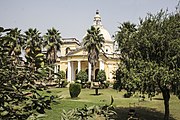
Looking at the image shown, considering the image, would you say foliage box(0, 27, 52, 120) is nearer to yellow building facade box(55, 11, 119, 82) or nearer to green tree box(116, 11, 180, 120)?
green tree box(116, 11, 180, 120)

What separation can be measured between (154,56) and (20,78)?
651 inches

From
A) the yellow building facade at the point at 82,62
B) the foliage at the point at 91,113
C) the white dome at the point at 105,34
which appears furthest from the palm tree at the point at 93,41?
the foliage at the point at 91,113

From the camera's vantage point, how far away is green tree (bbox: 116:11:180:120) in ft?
55.1

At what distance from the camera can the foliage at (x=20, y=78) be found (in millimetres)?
1927

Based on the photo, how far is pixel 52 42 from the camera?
4616 centimetres

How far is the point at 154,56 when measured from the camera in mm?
17922

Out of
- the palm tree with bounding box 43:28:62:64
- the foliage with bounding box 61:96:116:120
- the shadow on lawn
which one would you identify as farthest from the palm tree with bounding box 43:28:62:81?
the foliage with bounding box 61:96:116:120

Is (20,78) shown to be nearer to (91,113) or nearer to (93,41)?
(91,113)

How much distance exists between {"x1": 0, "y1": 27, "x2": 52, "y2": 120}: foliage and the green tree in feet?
49.5

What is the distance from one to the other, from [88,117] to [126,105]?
24219mm

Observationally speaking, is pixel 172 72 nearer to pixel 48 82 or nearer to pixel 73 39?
pixel 48 82

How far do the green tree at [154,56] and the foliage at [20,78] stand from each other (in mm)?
15103

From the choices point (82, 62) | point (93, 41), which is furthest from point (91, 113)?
point (82, 62)

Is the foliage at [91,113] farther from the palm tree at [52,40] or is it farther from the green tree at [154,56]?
the palm tree at [52,40]
